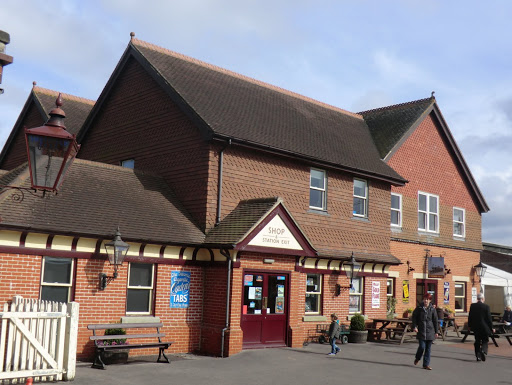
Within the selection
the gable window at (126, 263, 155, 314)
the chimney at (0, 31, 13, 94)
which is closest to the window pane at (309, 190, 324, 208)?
the gable window at (126, 263, 155, 314)

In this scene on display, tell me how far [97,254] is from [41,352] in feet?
13.0

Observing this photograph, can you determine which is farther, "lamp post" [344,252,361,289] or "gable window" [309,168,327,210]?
"gable window" [309,168,327,210]

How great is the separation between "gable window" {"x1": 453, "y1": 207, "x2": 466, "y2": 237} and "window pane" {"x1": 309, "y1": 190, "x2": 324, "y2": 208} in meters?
10.1

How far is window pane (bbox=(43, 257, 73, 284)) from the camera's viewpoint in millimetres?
13914

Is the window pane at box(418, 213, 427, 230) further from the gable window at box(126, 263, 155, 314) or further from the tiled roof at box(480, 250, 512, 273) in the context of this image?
the tiled roof at box(480, 250, 512, 273)

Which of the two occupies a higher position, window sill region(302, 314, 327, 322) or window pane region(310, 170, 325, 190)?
window pane region(310, 170, 325, 190)

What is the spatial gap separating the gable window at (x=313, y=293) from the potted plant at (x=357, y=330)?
133 cm

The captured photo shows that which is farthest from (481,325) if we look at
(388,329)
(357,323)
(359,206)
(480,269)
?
(480,269)

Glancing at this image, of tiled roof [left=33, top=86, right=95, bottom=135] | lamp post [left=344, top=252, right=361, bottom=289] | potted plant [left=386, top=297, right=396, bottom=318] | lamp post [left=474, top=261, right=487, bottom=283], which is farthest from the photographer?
lamp post [left=474, top=261, right=487, bottom=283]

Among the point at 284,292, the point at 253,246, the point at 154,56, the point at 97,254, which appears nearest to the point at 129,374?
the point at 97,254

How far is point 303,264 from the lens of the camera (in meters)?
18.3

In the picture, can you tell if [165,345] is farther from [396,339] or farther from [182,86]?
[396,339]

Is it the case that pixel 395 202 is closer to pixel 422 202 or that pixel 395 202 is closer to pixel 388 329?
pixel 422 202

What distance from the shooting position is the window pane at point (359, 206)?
2181cm
